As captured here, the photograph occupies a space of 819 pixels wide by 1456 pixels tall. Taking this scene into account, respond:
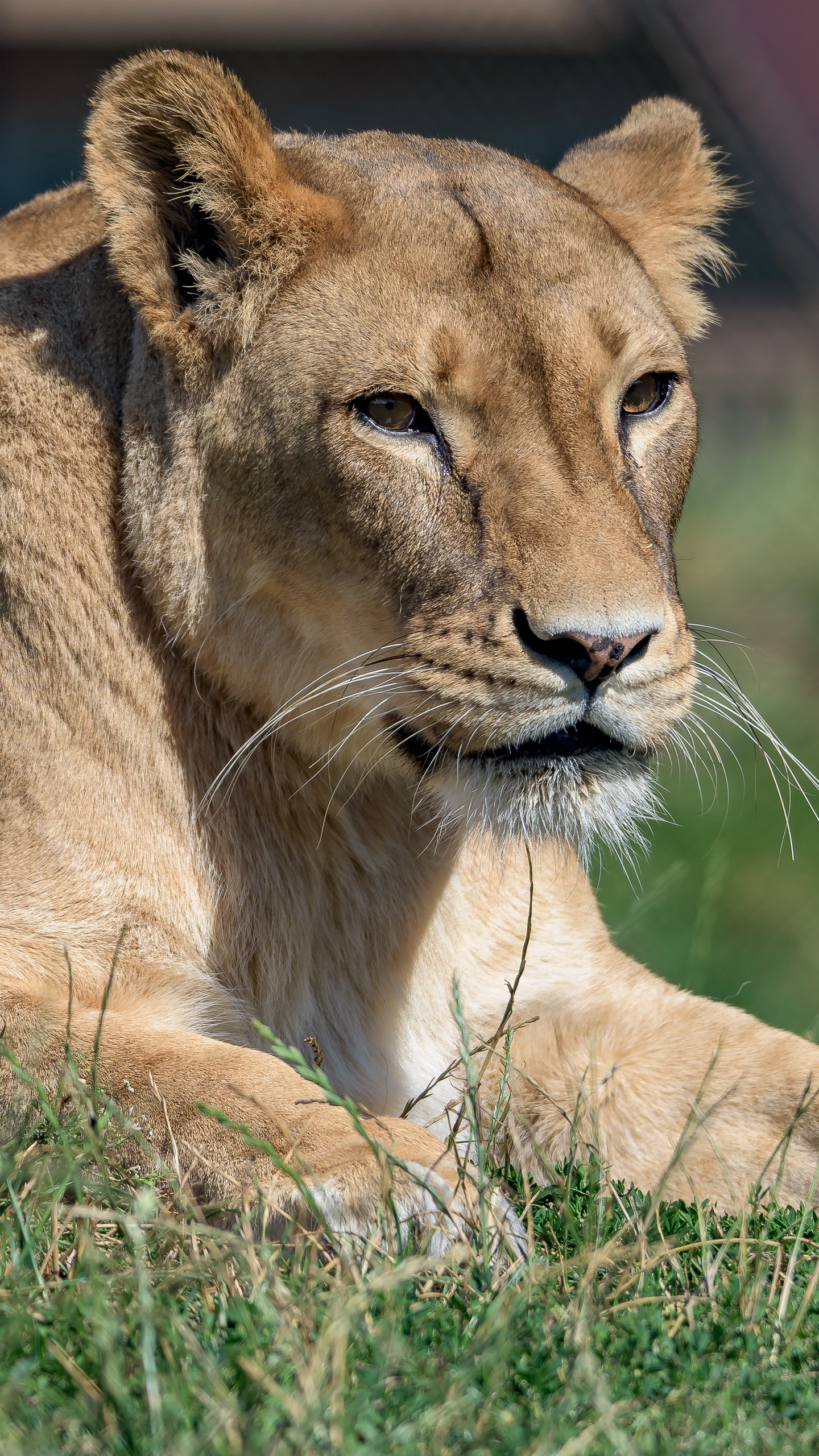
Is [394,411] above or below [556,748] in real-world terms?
above

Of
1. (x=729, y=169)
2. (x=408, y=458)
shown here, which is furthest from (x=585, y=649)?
(x=729, y=169)

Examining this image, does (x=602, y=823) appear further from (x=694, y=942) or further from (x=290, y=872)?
(x=694, y=942)

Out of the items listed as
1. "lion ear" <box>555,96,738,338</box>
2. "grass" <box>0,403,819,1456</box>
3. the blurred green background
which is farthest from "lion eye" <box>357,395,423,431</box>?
the blurred green background

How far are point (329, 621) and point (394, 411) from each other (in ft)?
0.93

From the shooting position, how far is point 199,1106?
1.58m

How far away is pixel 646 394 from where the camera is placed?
218cm

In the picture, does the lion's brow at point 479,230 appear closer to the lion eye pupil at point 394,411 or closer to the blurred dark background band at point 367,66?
the lion eye pupil at point 394,411

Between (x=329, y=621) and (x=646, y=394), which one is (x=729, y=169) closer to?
(x=646, y=394)

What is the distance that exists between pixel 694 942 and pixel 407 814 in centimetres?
113

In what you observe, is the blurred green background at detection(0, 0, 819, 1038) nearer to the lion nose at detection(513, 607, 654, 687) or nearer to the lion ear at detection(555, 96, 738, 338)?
the lion ear at detection(555, 96, 738, 338)

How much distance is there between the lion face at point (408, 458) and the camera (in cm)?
188

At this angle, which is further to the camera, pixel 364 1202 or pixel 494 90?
pixel 494 90

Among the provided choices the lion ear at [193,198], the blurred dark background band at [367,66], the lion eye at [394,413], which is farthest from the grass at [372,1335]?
the blurred dark background band at [367,66]

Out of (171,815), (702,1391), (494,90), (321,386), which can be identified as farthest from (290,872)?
(494,90)
